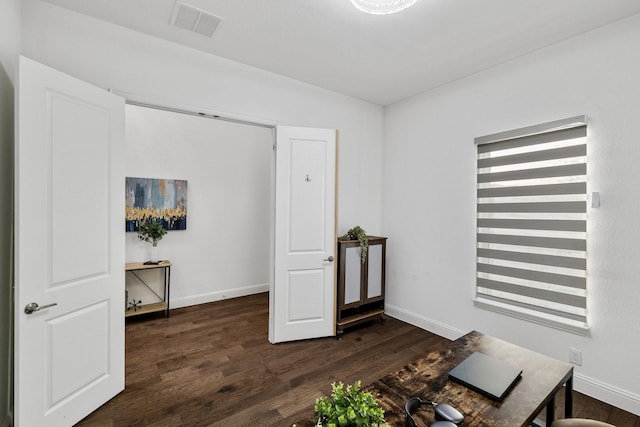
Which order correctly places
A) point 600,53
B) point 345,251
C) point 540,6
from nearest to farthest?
point 540,6 → point 600,53 → point 345,251

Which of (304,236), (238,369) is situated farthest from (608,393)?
(238,369)

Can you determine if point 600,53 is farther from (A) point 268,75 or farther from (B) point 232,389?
(B) point 232,389

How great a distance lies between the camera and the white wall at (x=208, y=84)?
2.15 metres

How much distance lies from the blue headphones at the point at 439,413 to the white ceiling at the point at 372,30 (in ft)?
7.82

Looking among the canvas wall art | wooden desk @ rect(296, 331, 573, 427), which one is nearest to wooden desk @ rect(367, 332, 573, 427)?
wooden desk @ rect(296, 331, 573, 427)

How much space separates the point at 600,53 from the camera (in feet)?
7.38

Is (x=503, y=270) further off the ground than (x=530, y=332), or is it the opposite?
(x=503, y=270)

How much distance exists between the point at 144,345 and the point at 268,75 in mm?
3084

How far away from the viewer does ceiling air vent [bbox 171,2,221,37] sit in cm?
215

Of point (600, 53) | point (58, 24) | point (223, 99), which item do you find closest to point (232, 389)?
point (223, 99)

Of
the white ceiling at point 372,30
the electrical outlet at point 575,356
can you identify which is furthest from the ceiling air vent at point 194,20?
the electrical outlet at point 575,356

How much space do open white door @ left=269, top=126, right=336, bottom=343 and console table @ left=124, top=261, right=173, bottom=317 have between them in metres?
1.66

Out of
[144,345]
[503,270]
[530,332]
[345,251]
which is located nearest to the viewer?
[530,332]

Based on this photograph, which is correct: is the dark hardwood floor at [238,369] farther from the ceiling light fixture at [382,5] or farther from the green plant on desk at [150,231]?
the ceiling light fixture at [382,5]
